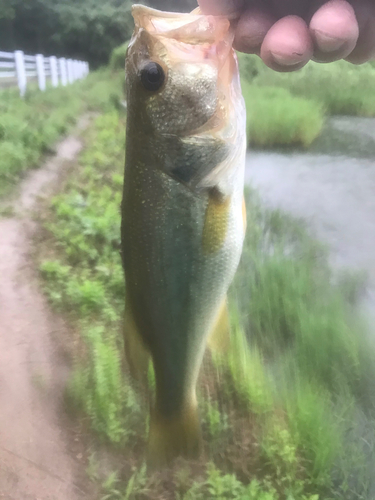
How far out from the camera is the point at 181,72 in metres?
0.70

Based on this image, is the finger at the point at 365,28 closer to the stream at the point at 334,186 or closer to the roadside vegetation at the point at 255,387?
the roadside vegetation at the point at 255,387

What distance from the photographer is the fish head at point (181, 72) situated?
0.66m

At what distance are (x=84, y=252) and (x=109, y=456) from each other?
3.81 ft

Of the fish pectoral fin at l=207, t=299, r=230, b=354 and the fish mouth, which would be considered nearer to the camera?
the fish mouth

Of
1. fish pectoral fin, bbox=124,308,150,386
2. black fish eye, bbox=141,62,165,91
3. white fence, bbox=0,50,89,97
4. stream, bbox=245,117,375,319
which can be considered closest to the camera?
black fish eye, bbox=141,62,165,91

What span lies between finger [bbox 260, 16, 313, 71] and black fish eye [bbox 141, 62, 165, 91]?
0.54ft

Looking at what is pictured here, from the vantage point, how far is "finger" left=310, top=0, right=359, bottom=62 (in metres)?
0.59

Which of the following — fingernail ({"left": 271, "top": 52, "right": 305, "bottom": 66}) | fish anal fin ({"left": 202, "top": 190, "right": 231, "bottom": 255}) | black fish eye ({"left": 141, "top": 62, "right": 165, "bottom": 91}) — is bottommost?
fish anal fin ({"left": 202, "top": 190, "right": 231, "bottom": 255})

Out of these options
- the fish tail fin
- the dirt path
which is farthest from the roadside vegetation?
the fish tail fin

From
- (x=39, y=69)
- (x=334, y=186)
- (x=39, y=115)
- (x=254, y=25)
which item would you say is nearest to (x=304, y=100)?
(x=334, y=186)

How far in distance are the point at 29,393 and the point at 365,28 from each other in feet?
5.32

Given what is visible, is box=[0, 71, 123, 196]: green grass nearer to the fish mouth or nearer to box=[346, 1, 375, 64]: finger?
the fish mouth

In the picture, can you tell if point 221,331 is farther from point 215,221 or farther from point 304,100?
point 304,100

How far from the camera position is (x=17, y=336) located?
6.21 feet
